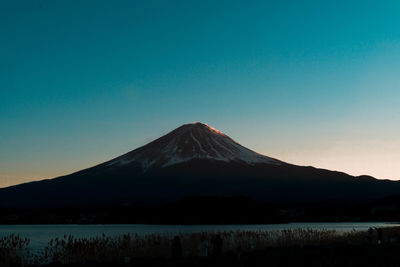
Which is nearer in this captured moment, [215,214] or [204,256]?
[204,256]

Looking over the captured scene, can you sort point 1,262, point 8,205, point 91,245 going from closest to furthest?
point 1,262 → point 91,245 → point 8,205

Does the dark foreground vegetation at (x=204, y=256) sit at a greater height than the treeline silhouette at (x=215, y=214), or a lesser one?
lesser

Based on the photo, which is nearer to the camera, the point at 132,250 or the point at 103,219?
the point at 132,250

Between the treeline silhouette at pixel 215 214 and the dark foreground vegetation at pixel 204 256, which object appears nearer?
the dark foreground vegetation at pixel 204 256

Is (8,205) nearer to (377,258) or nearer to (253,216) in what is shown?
(253,216)

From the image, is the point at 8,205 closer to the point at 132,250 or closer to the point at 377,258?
the point at 132,250

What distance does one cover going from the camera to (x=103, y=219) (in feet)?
440

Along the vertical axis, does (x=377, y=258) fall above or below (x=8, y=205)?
below

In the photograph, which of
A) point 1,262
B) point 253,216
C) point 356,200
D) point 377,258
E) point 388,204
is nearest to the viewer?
point 377,258

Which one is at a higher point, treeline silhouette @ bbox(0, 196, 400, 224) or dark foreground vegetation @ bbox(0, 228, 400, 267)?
treeline silhouette @ bbox(0, 196, 400, 224)

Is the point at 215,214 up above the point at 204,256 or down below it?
above

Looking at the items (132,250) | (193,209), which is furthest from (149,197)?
(132,250)

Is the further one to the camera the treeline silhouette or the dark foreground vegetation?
the treeline silhouette

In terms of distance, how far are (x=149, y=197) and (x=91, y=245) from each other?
151654 millimetres
